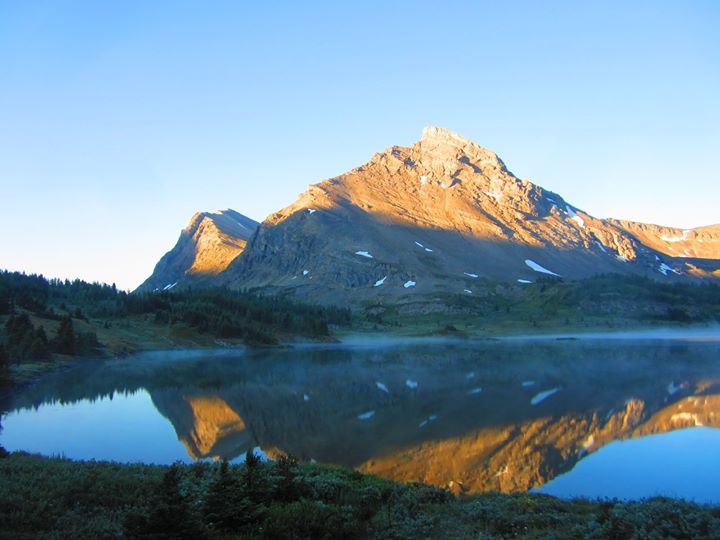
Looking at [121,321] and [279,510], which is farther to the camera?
[121,321]

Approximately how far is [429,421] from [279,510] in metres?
29.5

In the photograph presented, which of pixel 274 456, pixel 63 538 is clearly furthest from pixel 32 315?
pixel 63 538

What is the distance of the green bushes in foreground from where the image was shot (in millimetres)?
13938

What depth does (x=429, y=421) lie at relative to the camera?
44125 millimetres

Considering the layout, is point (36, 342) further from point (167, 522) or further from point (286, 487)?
point (167, 522)

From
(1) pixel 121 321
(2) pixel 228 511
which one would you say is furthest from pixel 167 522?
(1) pixel 121 321

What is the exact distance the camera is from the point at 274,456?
33594 millimetres

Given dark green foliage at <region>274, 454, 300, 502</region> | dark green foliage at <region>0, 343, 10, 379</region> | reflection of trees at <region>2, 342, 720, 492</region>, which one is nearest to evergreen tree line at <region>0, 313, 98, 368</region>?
reflection of trees at <region>2, 342, 720, 492</region>

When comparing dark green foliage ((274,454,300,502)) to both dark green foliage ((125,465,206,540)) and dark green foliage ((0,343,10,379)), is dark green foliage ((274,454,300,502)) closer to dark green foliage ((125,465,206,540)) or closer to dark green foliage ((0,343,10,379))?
dark green foliage ((125,465,206,540))

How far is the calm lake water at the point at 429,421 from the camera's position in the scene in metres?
29.9

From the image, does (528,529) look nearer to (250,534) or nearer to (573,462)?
(250,534)

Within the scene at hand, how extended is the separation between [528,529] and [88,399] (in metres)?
51.9

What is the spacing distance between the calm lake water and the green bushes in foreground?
7838mm

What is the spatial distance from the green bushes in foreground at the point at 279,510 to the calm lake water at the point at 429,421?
7.84m
